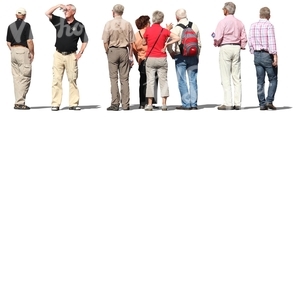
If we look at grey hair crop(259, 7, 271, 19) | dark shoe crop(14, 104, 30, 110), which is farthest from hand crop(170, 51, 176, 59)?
dark shoe crop(14, 104, 30, 110)

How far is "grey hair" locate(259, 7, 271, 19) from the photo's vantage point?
23.5 m

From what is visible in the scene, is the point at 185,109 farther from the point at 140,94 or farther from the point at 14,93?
the point at 14,93

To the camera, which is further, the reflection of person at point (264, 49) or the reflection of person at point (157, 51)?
the reflection of person at point (264, 49)

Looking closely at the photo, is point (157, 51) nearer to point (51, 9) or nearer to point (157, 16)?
point (157, 16)

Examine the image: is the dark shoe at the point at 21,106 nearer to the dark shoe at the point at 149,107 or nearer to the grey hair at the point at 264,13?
the dark shoe at the point at 149,107

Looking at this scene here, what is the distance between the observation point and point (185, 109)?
78.8 feet

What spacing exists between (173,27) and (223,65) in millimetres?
1436

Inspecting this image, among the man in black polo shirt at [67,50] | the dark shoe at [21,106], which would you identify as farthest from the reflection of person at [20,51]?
the man in black polo shirt at [67,50]

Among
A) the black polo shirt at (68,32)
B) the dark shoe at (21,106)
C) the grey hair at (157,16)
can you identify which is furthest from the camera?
the dark shoe at (21,106)

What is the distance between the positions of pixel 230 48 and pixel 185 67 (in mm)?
1109

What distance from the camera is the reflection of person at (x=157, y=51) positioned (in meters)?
23.1

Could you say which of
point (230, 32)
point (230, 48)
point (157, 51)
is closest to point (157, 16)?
point (157, 51)

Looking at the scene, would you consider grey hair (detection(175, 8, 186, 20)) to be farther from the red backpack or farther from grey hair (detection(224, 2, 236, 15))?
grey hair (detection(224, 2, 236, 15))

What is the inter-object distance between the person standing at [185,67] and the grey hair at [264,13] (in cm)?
149
